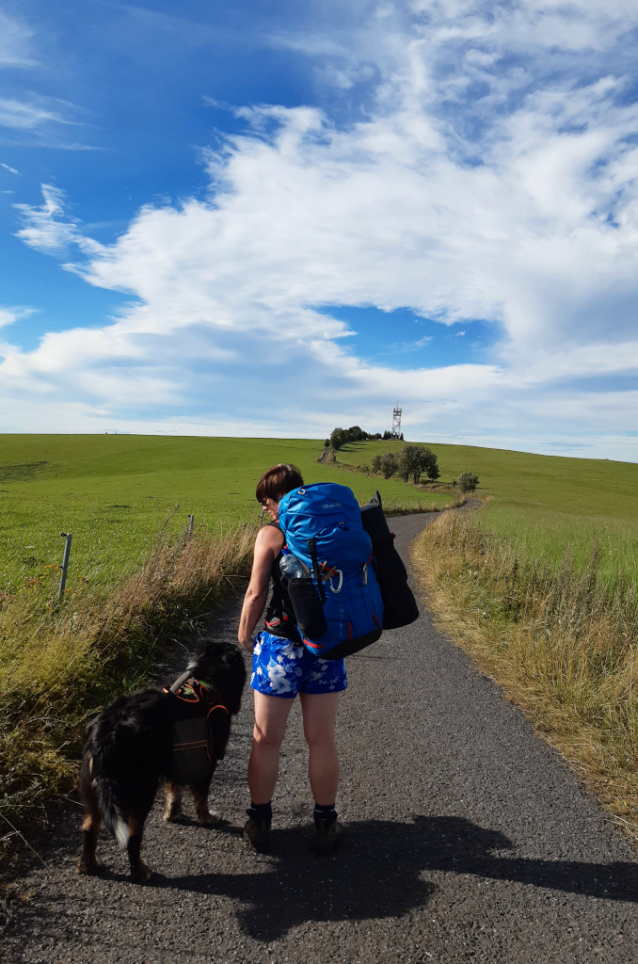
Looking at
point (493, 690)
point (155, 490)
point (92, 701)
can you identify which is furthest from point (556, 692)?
point (155, 490)

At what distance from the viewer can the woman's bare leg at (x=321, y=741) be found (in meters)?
3.06

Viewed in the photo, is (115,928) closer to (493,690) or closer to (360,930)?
(360,930)

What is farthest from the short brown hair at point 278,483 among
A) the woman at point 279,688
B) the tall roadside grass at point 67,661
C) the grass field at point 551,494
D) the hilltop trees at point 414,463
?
the hilltop trees at point 414,463

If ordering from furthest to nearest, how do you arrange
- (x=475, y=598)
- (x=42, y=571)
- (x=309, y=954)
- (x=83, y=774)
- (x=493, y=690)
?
(x=42, y=571) → (x=475, y=598) → (x=493, y=690) → (x=83, y=774) → (x=309, y=954)

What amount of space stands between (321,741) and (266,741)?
30 centimetres

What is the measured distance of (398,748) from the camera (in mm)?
4367

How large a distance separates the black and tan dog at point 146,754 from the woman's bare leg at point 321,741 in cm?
56

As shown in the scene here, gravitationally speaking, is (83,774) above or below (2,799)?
above

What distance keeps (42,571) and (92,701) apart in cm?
769

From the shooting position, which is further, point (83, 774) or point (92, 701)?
point (92, 701)

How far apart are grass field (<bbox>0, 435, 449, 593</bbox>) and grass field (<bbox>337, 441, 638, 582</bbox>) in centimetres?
812

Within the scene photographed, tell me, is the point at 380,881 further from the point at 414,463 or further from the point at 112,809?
the point at 414,463

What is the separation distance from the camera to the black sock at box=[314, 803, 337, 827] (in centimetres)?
309

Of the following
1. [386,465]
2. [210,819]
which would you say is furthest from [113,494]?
[210,819]
